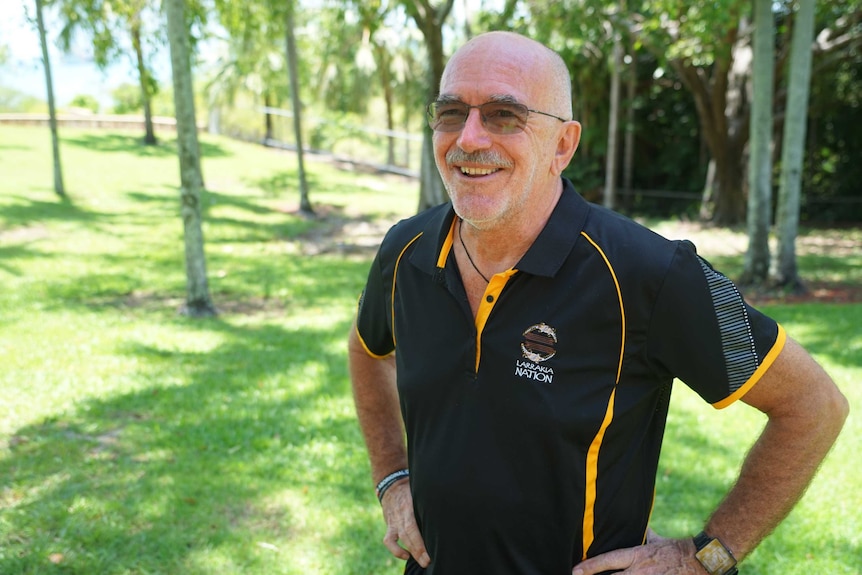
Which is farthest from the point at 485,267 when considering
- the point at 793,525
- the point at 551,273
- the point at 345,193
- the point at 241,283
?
the point at 345,193

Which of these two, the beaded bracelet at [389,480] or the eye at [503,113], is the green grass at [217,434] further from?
the eye at [503,113]

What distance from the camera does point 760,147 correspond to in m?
10.6

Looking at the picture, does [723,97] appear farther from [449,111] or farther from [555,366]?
[555,366]

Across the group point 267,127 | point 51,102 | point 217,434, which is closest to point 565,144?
point 217,434

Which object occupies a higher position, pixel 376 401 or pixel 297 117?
pixel 297 117

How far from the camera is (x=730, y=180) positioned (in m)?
18.7

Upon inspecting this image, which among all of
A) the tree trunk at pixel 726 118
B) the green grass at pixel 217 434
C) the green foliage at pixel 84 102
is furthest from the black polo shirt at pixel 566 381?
the green foliage at pixel 84 102

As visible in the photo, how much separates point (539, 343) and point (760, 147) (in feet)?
32.8

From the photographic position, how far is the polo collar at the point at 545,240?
5.91 feet

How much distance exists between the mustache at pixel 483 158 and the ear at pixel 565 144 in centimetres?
16

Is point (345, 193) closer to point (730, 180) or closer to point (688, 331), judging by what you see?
point (730, 180)

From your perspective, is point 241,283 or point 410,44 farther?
point 410,44

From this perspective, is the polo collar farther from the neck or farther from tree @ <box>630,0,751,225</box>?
tree @ <box>630,0,751,225</box>

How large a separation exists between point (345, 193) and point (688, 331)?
21126 mm
